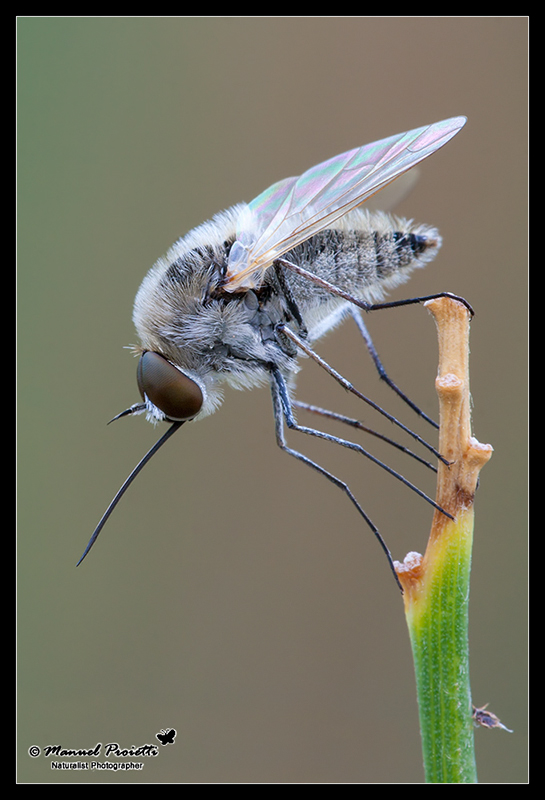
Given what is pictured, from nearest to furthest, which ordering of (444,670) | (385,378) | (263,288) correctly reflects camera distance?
(444,670)
(263,288)
(385,378)

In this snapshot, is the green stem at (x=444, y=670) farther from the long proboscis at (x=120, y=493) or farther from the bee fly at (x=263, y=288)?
the long proboscis at (x=120, y=493)

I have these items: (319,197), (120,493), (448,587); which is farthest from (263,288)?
(448,587)

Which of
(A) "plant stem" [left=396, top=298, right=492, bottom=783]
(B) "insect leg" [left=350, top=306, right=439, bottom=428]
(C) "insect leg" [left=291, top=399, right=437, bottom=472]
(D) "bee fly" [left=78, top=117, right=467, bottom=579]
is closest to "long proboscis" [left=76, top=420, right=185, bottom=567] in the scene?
(D) "bee fly" [left=78, top=117, right=467, bottom=579]

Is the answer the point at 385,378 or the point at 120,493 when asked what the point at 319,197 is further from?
the point at 120,493

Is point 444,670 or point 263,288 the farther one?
point 263,288

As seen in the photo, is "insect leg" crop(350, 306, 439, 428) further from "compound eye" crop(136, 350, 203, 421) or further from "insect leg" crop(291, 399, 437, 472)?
"compound eye" crop(136, 350, 203, 421)

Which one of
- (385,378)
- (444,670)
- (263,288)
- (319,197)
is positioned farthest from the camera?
(385,378)

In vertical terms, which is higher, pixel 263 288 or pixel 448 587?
pixel 263 288
